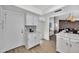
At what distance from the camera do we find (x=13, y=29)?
4.97 ft

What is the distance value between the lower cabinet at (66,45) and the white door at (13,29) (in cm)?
71

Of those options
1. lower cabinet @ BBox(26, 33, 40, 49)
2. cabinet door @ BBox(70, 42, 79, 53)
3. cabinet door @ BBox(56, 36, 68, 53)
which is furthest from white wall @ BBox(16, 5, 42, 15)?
cabinet door @ BBox(70, 42, 79, 53)

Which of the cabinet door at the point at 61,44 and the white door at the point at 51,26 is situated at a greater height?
the white door at the point at 51,26

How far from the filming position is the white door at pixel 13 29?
1.46m

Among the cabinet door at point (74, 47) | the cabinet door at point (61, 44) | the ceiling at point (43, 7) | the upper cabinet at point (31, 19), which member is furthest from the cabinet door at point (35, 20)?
the cabinet door at point (74, 47)

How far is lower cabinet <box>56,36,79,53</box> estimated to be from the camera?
147 centimetres

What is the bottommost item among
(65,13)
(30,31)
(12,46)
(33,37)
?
(12,46)

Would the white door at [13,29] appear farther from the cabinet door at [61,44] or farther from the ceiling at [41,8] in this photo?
the cabinet door at [61,44]

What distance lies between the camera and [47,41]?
1653mm

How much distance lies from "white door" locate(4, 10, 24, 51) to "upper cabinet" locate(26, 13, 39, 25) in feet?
0.34

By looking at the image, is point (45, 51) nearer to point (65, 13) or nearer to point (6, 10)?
point (65, 13)

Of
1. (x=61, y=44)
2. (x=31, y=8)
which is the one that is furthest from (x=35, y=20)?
(x=61, y=44)
